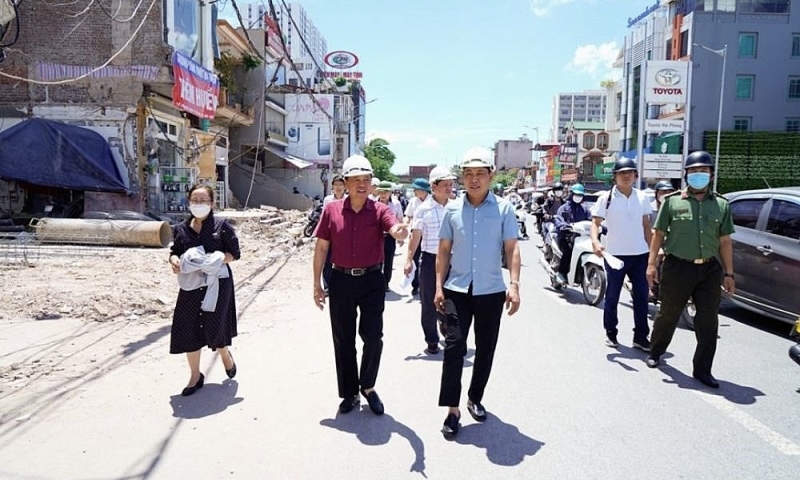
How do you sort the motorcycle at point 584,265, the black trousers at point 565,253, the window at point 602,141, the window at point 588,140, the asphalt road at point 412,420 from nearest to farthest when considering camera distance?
the asphalt road at point 412,420 < the motorcycle at point 584,265 < the black trousers at point 565,253 < the window at point 602,141 < the window at point 588,140

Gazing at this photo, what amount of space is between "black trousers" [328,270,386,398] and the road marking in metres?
2.57

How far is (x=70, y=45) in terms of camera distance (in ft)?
57.8

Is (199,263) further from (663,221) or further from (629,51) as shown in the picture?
(629,51)

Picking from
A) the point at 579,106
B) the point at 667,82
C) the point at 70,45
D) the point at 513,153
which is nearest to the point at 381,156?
the point at 513,153

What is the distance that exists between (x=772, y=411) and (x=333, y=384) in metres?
3.34

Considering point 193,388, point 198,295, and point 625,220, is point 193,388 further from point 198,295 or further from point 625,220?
point 625,220

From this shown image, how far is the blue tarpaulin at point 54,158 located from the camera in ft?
49.6

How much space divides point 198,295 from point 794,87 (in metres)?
51.0

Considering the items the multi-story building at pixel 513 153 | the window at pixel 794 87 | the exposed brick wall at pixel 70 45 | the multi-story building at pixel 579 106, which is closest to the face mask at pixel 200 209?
the exposed brick wall at pixel 70 45

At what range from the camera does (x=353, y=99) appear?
2670 inches

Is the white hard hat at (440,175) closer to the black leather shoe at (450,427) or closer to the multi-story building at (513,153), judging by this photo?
the black leather shoe at (450,427)

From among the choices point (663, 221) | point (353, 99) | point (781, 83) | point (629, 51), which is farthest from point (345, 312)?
point (353, 99)

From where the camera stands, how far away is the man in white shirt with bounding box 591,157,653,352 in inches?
237

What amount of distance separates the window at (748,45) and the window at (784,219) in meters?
44.2
